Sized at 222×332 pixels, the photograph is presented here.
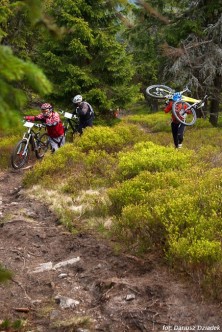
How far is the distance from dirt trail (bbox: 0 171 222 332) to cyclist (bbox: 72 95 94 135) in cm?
753

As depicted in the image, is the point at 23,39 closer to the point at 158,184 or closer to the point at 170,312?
the point at 158,184

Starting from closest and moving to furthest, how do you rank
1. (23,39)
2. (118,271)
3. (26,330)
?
(26,330) < (118,271) < (23,39)

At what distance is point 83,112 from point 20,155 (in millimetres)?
3186

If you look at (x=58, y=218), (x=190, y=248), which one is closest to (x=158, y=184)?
(x=58, y=218)

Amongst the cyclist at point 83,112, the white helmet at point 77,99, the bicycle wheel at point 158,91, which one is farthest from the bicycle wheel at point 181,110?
the white helmet at point 77,99

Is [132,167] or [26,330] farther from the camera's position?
[132,167]

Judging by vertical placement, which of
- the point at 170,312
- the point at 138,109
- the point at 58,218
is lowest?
the point at 138,109

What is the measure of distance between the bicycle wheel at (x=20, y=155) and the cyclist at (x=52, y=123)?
0.89 meters

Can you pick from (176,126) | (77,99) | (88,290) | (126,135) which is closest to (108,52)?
(77,99)

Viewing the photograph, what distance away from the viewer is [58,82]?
60.0ft

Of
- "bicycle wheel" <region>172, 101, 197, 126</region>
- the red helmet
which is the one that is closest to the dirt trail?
the red helmet

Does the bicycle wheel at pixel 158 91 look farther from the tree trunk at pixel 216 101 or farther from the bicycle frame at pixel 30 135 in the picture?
the bicycle frame at pixel 30 135

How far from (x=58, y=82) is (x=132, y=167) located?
9.70 meters

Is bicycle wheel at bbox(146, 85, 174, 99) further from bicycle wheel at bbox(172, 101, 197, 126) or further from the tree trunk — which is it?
the tree trunk
